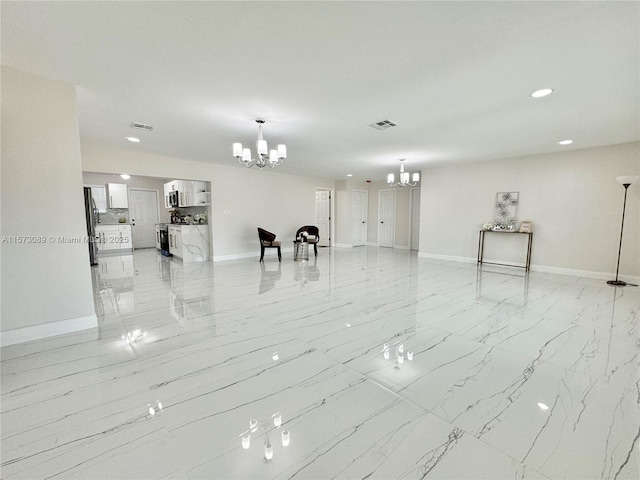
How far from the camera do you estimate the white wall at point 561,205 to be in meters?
4.79

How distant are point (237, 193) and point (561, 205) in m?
7.17

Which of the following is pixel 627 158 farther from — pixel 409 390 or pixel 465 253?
pixel 409 390

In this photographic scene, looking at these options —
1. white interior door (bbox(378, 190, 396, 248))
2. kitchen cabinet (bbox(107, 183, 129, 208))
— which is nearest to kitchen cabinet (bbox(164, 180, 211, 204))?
kitchen cabinet (bbox(107, 183, 129, 208))

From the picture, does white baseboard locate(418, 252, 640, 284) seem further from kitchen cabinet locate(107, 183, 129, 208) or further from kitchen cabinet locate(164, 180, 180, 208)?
kitchen cabinet locate(107, 183, 129, 208)

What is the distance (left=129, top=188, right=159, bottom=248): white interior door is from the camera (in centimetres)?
907

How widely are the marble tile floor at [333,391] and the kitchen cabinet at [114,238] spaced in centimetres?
565

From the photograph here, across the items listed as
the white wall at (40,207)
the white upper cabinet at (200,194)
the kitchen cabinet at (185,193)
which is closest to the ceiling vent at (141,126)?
the white wall at (40,207)

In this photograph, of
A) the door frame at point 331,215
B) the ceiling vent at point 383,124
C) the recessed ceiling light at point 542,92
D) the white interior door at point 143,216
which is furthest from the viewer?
the door frame at point 331,215

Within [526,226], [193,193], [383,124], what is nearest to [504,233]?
[526,226]

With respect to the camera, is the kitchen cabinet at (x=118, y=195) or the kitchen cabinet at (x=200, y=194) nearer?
the kitchen cabinet at (x=200, y=194)

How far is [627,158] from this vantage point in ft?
15.4

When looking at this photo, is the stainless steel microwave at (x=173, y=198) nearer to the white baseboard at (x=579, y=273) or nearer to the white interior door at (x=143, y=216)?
the white interior door at (x=143, y=216)

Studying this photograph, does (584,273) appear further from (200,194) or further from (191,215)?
(191,215)

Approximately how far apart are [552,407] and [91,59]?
13.8ft
